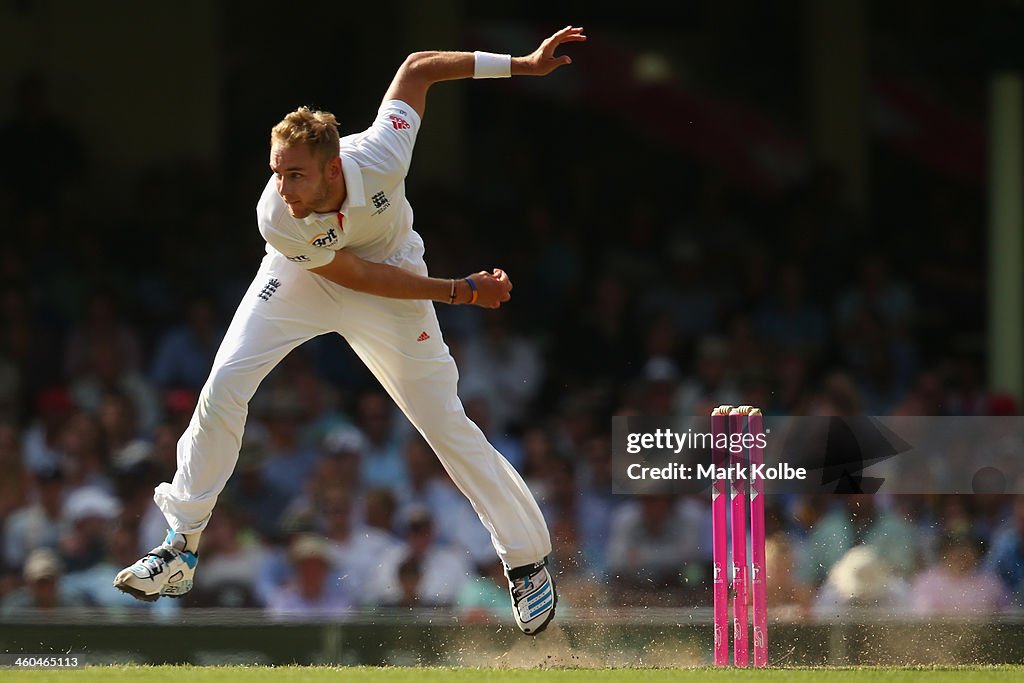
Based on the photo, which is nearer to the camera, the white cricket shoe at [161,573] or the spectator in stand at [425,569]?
the white cricket shoe at [161,573]

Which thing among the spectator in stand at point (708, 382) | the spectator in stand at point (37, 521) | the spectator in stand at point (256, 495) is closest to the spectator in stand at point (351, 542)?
the spectator in stand at point (256, 495)

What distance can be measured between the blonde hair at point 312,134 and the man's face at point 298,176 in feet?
0.05

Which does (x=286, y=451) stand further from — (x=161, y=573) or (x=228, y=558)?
(x=161, y=573)

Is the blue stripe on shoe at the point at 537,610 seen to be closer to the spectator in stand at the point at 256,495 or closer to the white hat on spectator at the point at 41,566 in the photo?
the spectator in stand at the point at 256,495

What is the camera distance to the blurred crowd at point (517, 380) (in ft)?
20.4

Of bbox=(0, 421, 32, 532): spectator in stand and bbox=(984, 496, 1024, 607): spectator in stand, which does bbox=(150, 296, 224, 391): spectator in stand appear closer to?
bbox=(0, 421, 32, 532): spectator in stand

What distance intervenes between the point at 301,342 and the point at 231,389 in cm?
28

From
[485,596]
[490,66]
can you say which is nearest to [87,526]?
[485,596]

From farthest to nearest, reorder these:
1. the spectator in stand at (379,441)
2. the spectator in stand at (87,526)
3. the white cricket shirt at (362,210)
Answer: the spectator in stand at (379,441) < the spectator in stand at (87,526) < the white cricket shirt at (362,210)

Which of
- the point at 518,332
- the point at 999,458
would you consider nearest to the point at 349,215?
the point at 999,458

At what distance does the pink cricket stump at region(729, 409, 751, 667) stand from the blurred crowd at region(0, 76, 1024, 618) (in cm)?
28

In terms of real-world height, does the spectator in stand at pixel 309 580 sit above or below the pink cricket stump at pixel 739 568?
below

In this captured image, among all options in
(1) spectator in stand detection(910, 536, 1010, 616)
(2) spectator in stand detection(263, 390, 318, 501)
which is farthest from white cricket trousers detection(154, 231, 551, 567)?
(2) spectator in stand detection(263, 390, 318, 501)

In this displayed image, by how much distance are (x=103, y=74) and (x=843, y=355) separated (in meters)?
4.59
